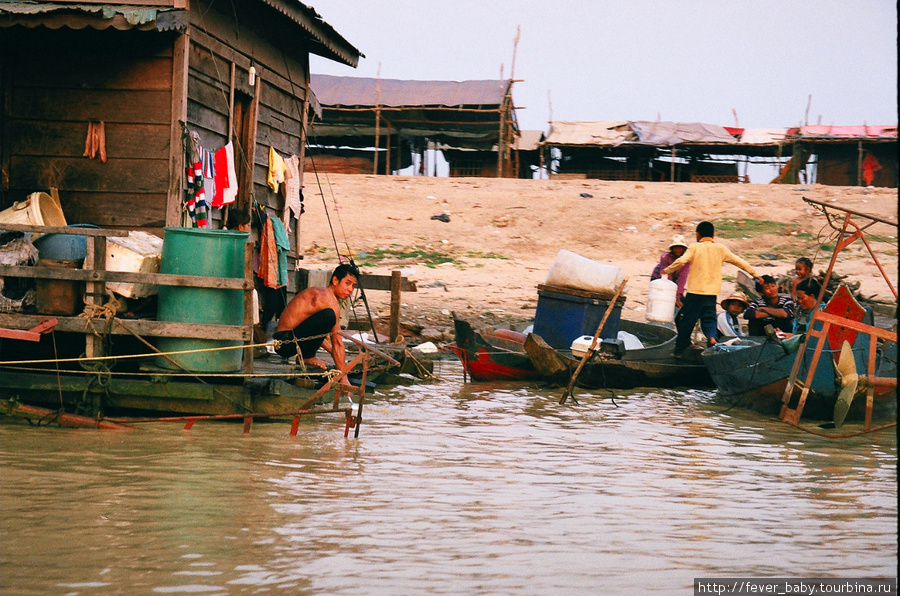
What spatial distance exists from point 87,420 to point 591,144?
25.8m

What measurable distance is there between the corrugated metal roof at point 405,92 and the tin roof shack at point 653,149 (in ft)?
9.31

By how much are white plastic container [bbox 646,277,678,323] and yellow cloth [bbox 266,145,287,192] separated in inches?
197

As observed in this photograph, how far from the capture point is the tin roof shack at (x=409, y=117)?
98.7 feet

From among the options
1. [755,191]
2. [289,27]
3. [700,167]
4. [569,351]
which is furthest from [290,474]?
[700,167]

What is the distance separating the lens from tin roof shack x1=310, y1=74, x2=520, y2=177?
3008 centimetres

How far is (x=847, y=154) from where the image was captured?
30547 mm

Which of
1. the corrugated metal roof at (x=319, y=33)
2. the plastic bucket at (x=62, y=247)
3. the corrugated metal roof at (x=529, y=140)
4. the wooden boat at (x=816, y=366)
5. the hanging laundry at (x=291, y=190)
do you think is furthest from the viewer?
the corrugated metal roof at (x=529, y=140)

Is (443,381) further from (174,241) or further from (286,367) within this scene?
(174,241)

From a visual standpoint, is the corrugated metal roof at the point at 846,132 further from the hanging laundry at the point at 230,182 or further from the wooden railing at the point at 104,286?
the wooden railing at the point at 104,286

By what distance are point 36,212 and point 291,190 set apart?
437cm

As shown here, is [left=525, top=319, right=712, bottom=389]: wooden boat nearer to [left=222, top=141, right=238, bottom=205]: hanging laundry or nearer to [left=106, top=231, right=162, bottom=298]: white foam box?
[left=222, top=141, right=238, bottom=205]: hanging laundry

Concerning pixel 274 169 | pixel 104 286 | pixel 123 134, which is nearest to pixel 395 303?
pixel 274 169

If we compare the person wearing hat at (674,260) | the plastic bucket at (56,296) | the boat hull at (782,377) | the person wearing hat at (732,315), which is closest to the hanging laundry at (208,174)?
the plastic bucket at (56,296)

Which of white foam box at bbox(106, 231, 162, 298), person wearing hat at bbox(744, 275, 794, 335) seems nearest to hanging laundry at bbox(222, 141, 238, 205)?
white foam box at bbox(106, 231, 162, 298)
